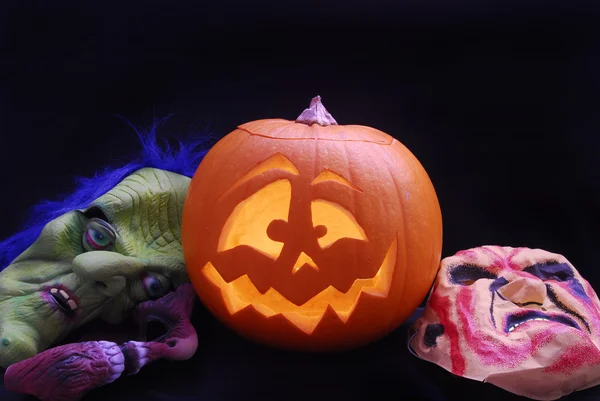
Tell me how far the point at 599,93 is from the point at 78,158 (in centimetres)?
172

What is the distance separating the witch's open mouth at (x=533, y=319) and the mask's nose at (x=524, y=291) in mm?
63

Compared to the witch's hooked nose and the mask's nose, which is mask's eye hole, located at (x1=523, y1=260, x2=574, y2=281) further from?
the witch's hooked nose

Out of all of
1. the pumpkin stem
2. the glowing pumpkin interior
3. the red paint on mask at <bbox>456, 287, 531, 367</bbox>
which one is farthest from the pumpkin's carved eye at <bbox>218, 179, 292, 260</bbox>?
the red paint on mask at <bbox>456, 287, 531, 367</bbox>

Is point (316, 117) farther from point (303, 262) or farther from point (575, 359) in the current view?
point (575, 359)

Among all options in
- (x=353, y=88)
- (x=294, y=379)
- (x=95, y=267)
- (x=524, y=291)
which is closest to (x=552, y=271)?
(x=524, y=291)

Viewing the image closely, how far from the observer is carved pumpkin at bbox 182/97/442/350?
3.74 feet

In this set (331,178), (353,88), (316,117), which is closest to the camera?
(331,178)

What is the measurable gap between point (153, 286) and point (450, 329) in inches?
28.0

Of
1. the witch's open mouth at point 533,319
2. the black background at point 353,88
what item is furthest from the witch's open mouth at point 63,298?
the witch's open mouth at point 533,319

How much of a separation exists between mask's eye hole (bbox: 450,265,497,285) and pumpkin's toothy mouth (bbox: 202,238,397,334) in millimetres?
225

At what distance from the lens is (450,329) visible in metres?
1.18

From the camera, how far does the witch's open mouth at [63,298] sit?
1269mm

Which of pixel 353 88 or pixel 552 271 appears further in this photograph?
pixel 353 88

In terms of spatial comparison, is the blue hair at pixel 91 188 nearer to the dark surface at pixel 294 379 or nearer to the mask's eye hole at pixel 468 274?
the dark surface at pixel 294 379
